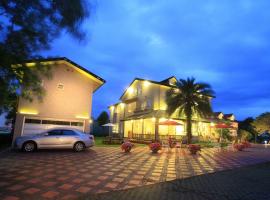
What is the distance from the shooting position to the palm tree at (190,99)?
22281 mm

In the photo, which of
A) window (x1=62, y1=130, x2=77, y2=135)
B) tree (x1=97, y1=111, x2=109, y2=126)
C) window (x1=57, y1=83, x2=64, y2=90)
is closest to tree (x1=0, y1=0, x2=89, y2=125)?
window (x1=62, y1=130, x2=77, y2=135)

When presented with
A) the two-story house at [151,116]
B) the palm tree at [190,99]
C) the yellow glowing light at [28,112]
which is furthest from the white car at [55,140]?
the two-story house at [151,116]

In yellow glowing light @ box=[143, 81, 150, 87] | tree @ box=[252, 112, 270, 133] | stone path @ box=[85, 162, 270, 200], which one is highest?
yellow glowing light @ box=[143, 81, 150, 87]

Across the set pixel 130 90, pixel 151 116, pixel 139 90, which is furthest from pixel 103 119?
pixel 151 116

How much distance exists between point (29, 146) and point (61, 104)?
184 inches

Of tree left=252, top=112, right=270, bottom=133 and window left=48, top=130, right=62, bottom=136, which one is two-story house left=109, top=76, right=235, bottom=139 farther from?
window left=48, top=130, right=62, bottom=136

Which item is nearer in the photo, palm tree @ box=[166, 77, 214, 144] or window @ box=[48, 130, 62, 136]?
window @ box=[48, 130, 62, 136]

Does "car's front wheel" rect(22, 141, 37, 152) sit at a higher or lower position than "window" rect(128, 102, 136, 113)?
lower

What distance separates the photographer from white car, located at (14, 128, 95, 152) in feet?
43.6

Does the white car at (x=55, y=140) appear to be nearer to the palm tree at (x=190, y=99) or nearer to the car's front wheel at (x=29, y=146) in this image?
the car's front wheel at (x=29, y=146)

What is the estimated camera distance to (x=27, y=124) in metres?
16.0

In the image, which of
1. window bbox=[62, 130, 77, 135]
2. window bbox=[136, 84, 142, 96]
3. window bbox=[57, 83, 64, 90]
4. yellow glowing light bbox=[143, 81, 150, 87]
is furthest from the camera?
window bbox=[136, 84, 142, 96]

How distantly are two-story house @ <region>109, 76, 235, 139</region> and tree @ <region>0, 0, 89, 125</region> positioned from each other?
19583mm

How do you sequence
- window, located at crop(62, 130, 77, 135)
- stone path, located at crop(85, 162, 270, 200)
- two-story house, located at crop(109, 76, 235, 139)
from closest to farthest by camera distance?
stone path, located at crop(85, 162, 270, 200), window, located at crop(62, 130, 77, 135), two-story house, located at crop(109, 76, 235, 139)
